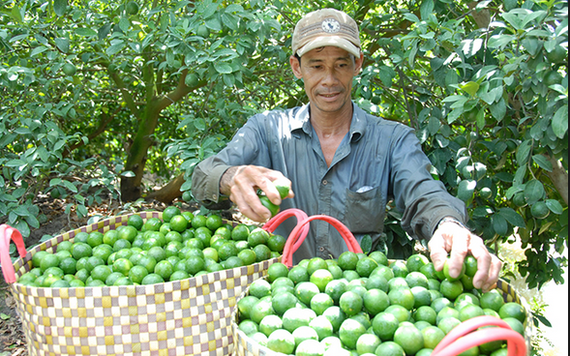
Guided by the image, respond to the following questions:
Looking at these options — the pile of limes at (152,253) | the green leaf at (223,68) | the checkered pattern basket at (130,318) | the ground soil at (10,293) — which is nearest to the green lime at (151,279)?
the pile of limes at (152,253)

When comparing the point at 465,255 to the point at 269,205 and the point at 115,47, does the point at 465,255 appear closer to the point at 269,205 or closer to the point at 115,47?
the point at 269,205

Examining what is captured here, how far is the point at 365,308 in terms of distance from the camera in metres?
1.46

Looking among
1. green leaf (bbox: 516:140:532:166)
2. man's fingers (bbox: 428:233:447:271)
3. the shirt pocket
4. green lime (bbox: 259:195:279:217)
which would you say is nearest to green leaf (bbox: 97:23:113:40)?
green lime (bbox: 259:195:279:217)

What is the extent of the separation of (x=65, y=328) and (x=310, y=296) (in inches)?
33.0

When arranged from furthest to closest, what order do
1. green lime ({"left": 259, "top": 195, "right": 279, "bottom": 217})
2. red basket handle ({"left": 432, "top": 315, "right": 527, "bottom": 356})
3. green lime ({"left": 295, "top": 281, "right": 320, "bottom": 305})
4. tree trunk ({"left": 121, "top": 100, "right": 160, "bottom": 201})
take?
1. tree trunk ({"left": 121, "top": 100, "right": 160, "bottom": 201})
2. green lime ({"left": 259, "top": 195, "right": 279, "bottom": 217})
3. green lime ({"left": 295, "top": 281, "right": 320, "bottom": 305})
4. red basket handle ({"left": 432, "top": 315, "right": 527, "bottom": 356})

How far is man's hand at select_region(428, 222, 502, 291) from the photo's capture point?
1.45 meters

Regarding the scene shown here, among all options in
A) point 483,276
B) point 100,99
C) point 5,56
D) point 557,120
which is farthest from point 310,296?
point 100,99

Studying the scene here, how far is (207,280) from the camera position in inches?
62.6

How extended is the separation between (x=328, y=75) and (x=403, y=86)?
845 millimetres

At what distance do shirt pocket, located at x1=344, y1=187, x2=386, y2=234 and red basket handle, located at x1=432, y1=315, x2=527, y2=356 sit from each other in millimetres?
1472

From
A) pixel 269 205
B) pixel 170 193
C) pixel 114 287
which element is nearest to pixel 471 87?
pixel 269 205

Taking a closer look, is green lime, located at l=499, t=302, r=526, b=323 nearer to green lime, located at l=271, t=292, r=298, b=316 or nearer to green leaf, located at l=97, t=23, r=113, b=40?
green lime, located at l=271, t=292, r=298, b=316

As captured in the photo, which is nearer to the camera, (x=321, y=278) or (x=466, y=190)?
(x=321, y=278)

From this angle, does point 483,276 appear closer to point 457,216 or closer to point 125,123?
point 457,216
